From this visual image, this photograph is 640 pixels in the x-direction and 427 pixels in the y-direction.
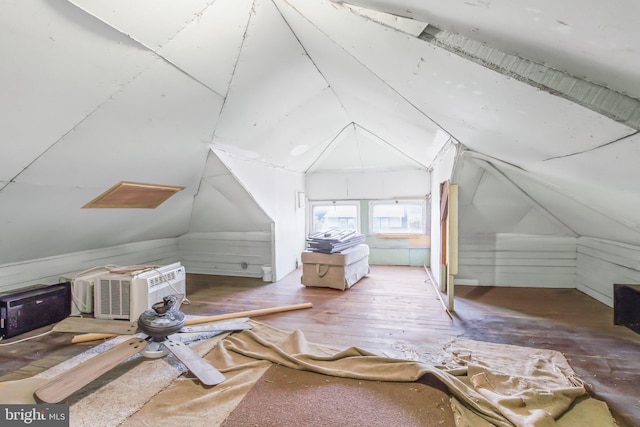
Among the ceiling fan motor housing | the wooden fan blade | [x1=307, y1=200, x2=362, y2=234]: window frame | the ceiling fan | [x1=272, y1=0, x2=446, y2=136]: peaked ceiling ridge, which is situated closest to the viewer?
[x1=272, y1=0, x2=446, y2=136]: peaked ceiling ridge

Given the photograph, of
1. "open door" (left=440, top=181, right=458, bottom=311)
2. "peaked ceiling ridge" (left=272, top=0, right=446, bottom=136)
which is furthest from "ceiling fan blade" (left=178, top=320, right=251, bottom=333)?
"peaked ceiling ridge" (left=272, top=0, right=446, bottom=136)

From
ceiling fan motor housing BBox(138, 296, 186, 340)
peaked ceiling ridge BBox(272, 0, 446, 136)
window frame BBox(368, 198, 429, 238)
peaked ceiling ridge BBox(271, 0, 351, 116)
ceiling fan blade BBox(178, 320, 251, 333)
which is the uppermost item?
peaked ceiling ridge BBox(271, 0, 351, 116)

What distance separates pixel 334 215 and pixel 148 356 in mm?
4049

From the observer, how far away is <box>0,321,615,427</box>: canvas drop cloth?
5.15 feet

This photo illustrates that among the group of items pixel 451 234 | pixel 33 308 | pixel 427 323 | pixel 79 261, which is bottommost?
pixel 427 323

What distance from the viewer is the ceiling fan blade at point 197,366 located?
1.80 meters

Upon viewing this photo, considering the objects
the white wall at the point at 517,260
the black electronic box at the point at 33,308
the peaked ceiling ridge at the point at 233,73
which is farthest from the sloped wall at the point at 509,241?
the black electronic box at the point at 33,308

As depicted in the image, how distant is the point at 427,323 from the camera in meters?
2.85

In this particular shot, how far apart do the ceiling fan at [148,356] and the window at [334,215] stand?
360 centimetres

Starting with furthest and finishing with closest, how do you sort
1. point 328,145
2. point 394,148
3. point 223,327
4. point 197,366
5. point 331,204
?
point 331,204 → point 328,145 → point 394,148 → point 223,327 → point 197,366

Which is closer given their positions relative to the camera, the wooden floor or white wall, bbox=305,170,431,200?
the wooden floor

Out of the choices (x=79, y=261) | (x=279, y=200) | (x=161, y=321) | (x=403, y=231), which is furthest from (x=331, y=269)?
(x=79, y=261)

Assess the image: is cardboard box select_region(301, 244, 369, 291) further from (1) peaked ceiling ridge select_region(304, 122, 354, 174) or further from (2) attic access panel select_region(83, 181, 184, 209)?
(2) attic access panel select_region(83, 181, 184, 209)

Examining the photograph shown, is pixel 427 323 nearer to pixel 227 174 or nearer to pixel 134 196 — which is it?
pixel 227 174
